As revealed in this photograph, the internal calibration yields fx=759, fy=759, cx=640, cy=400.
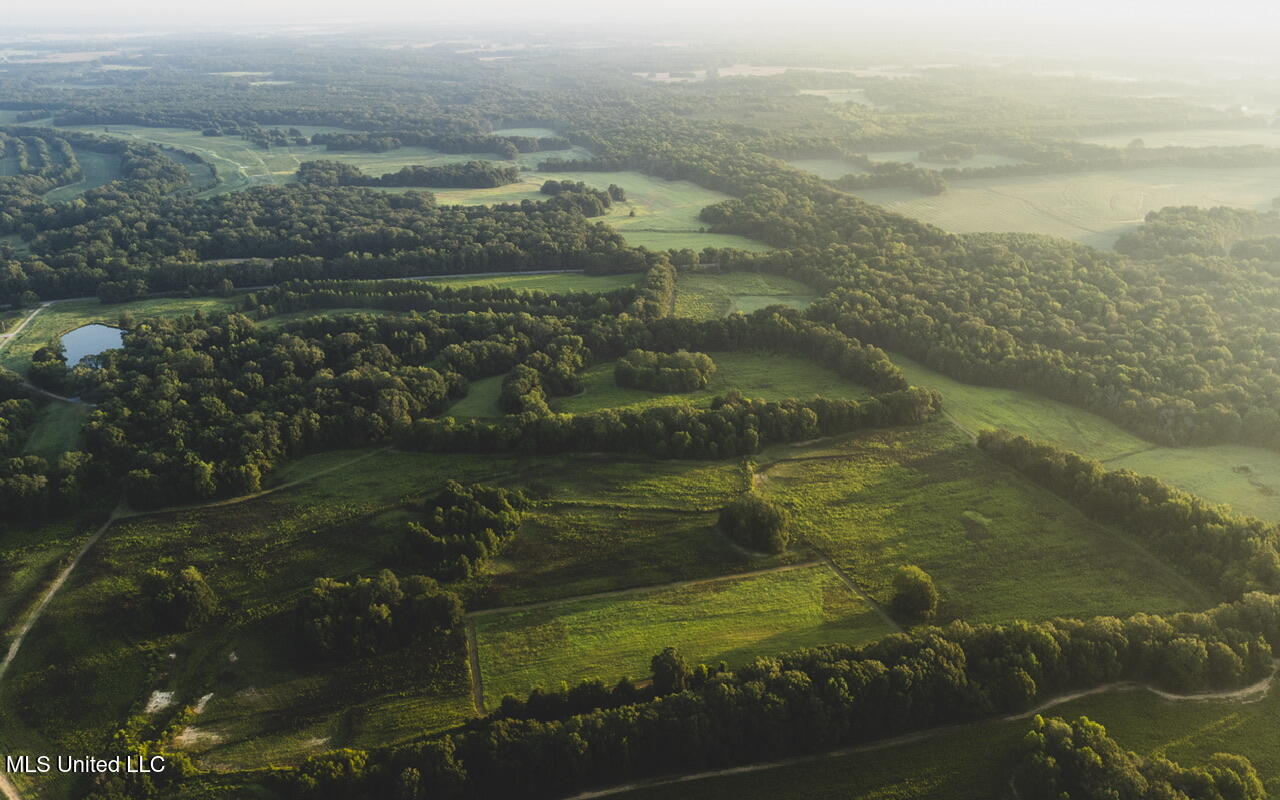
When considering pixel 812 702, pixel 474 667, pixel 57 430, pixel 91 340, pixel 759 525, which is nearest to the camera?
pixel 812 702

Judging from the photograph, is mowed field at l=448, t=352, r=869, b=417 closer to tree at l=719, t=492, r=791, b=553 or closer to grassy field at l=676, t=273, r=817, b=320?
grassy field at l=676, t=273, r=817, b=320

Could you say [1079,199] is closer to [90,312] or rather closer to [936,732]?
[936,732]

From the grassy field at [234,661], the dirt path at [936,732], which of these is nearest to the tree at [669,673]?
the dirt path at [936,732]

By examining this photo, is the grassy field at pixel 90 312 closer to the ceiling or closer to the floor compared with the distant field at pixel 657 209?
closer to the floor

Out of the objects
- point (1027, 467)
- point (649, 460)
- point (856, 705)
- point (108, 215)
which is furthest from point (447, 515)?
point (108, 215)

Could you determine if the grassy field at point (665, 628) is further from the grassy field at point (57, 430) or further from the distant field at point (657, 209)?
the distant field at point (657, 209)

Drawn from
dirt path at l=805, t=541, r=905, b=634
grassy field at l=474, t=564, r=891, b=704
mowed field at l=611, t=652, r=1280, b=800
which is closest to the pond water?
grassy field at l=474, t=564, r=891, b=704

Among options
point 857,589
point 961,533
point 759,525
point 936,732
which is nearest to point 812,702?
point 936,732

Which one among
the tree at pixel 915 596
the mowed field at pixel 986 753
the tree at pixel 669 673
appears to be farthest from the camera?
the tree at pixel 915 596

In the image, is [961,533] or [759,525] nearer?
[759,525]
